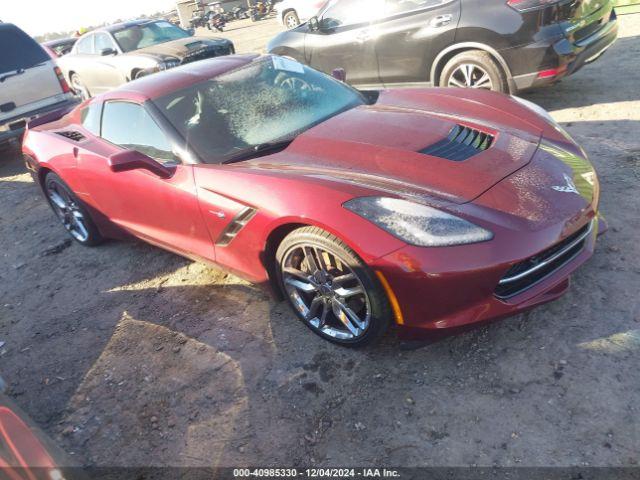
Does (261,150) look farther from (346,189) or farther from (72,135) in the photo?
(72,135)

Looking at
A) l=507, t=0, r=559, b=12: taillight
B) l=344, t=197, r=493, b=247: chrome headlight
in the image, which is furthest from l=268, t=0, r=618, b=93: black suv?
l=344, t=197, r=493, b=247: chrome headlight

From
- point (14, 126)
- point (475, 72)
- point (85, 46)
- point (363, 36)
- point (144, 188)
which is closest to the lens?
point (144, 188)

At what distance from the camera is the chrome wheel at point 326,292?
2514mm

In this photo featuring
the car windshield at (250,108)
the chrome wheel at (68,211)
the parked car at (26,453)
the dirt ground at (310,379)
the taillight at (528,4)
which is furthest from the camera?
the taillight at (528,4)

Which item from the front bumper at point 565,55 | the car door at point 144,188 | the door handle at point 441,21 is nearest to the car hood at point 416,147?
the car door at point 144,188

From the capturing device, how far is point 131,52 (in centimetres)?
913

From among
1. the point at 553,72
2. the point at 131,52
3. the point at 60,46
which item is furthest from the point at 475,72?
the point at 60,46

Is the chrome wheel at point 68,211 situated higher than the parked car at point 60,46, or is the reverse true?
the parked car at point 60,46

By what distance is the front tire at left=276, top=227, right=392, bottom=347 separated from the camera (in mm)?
2391

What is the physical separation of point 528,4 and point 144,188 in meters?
4.12

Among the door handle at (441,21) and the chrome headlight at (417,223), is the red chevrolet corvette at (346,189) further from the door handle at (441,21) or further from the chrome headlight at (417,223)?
the door handle at (441,21)

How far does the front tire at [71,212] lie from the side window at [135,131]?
A: 2.61 feet

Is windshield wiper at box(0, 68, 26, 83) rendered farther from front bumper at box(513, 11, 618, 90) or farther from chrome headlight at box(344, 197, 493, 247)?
chrome headlight at box(344, 197, 493, 247)

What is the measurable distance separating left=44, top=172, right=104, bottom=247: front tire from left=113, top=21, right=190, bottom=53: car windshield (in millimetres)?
5727
